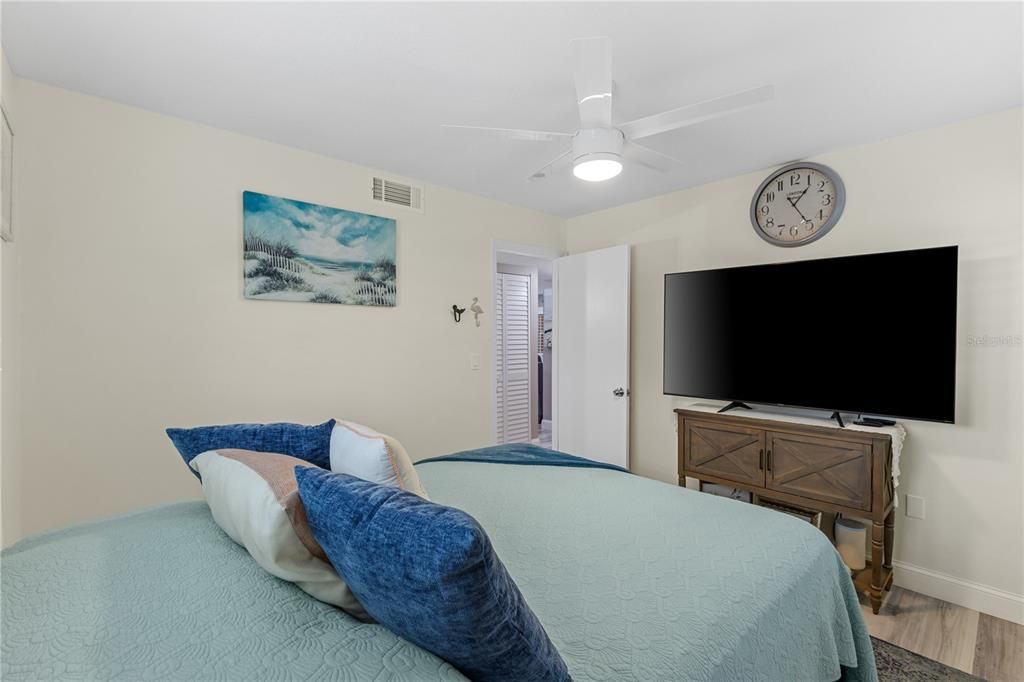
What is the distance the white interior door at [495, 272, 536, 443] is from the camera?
5.40 metres

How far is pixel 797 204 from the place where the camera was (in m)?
3.10

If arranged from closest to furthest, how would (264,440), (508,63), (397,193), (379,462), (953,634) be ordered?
(379,462), (264,440), (508,63), (953,634), (397,193)

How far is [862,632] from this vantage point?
1.53 metres

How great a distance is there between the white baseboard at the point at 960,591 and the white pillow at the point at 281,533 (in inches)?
124

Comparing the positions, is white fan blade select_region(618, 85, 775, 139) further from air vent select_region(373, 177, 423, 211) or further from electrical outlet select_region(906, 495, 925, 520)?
electrical outlet select_region(906, 495, 925, 520)

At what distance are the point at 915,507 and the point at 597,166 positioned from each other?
2584 mm

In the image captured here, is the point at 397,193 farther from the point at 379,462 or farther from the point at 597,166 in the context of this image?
the point at 379,462

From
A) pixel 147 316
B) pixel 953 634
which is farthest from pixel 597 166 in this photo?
pixel 953 634

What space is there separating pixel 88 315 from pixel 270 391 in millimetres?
902

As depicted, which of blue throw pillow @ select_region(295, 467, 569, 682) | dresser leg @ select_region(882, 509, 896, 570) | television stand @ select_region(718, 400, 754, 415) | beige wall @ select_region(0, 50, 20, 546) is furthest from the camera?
television stand @ select_region(718, 400, 754, 415)

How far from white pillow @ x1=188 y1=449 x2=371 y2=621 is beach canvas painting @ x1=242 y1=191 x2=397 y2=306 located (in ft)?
6.19

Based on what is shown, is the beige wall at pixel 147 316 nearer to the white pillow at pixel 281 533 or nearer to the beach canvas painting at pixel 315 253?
the beach canvas painting at pixel 315 253

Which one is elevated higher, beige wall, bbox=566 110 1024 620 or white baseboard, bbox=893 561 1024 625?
beige wall, bbox=566 110 1024 620

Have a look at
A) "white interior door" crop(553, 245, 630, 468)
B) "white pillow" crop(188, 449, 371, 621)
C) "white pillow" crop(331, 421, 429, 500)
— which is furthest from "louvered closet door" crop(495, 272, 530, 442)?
"white pillow" crop(188, 449, 371, 621)
